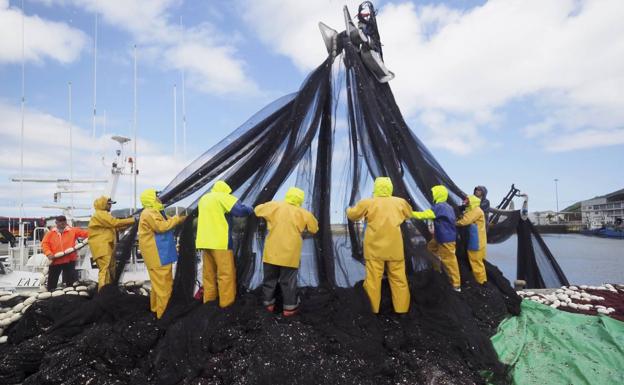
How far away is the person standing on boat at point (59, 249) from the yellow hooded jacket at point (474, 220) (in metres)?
6.84

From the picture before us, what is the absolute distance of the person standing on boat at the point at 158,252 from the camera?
14.3 feet

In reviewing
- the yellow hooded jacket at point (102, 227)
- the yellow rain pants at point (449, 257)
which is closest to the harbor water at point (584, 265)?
the yellow rain pants at point (449, 257)

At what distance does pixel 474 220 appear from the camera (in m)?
5.12

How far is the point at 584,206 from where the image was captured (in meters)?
65.9

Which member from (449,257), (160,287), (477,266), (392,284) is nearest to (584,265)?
(477,266)

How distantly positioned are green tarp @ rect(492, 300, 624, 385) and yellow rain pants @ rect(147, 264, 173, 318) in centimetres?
364

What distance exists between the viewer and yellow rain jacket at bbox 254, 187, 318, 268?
405 cm

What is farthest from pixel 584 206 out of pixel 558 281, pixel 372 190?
pixel 372 190

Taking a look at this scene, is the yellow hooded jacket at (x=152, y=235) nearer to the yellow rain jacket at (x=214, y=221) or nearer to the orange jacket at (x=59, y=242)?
the yellow rain jacket at (x=214, y=221)

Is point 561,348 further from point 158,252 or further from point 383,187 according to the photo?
point 158,252

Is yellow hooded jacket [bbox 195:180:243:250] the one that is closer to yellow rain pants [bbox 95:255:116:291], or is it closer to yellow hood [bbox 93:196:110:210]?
yellow rain pants [bbox 95:255:116:291]

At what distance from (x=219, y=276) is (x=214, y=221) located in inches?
24.3

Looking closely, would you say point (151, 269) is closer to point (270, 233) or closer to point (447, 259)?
point (270, 233)

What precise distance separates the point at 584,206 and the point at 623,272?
54680mm
